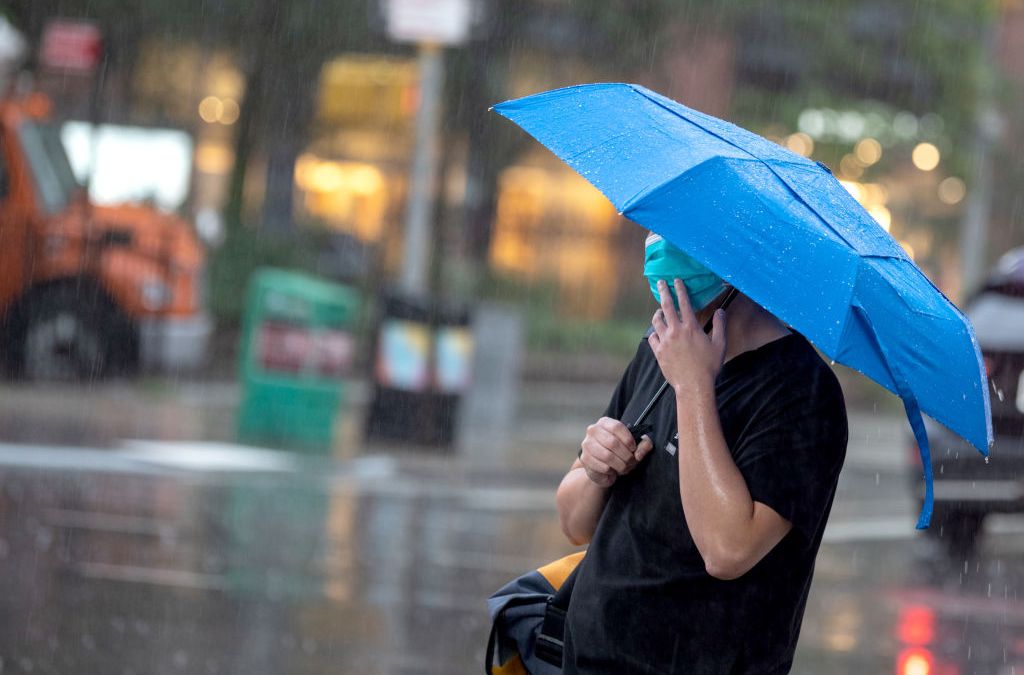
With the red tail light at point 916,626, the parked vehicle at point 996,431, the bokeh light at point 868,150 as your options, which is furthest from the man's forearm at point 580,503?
the bokeh light at point 868,150

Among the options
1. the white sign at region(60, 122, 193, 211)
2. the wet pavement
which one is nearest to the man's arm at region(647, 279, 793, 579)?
the wet pavement

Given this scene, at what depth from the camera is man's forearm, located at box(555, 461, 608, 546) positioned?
3.04 m

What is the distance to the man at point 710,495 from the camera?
8.95 feet

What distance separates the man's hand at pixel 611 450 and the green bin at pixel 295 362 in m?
10.6

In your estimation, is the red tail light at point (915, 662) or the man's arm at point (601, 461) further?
the red tail light at point (915, 662)

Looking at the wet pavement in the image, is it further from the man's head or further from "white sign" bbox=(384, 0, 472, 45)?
the man's head

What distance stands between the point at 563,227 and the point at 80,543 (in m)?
17.6

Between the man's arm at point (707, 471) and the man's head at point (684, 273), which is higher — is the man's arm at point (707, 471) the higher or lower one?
the lower one

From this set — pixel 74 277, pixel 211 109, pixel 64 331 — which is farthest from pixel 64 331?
pixel 211 109

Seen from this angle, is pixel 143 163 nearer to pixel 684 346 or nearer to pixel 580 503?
pixel 580 503

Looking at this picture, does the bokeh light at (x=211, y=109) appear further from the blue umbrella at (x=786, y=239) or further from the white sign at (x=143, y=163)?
the blue umbrella at (x=786, y=239)

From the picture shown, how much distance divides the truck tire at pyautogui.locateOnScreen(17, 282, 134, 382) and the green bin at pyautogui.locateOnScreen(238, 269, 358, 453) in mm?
2512

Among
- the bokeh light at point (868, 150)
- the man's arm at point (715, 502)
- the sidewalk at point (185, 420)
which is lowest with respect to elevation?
the sidewalk at point (185, 420)

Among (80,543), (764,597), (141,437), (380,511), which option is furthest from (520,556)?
(764,597)
